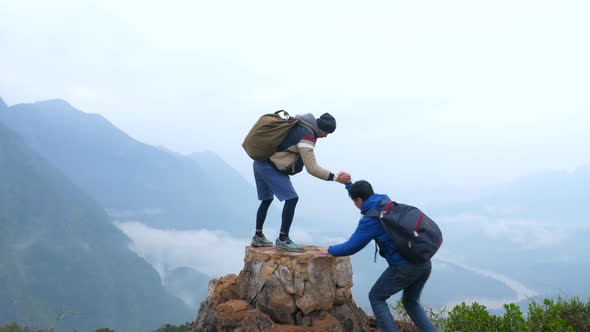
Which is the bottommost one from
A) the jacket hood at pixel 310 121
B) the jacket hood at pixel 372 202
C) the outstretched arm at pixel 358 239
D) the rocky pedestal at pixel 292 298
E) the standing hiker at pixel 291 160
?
the rocky pedestal at pixel 292 298

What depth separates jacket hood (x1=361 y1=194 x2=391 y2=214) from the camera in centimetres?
545

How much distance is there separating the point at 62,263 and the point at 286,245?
129868mm

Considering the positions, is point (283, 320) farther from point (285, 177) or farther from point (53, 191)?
point (53, 191)

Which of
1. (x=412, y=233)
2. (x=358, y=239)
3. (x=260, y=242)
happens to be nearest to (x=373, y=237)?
(x=358, y=239)

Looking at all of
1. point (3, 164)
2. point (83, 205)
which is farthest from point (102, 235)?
point (3, 164)

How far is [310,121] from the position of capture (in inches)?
272

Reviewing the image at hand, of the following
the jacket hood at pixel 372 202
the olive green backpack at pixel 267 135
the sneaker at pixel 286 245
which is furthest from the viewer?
the sneaker at pixel 286 245

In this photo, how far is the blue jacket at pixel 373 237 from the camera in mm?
5324

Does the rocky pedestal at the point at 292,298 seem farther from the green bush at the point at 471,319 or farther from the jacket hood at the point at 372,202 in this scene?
the green bush at the point at 471,319

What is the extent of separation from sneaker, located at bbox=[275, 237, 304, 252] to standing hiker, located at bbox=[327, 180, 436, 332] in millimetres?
1542

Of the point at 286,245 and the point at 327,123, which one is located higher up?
the point at 327,123

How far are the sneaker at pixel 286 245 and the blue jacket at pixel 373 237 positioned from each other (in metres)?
1.80

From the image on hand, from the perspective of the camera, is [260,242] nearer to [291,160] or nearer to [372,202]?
[291,160]

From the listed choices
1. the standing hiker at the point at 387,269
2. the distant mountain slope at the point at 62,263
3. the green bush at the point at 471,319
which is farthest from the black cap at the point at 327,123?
the distant mountain slope at the point at 62,263
